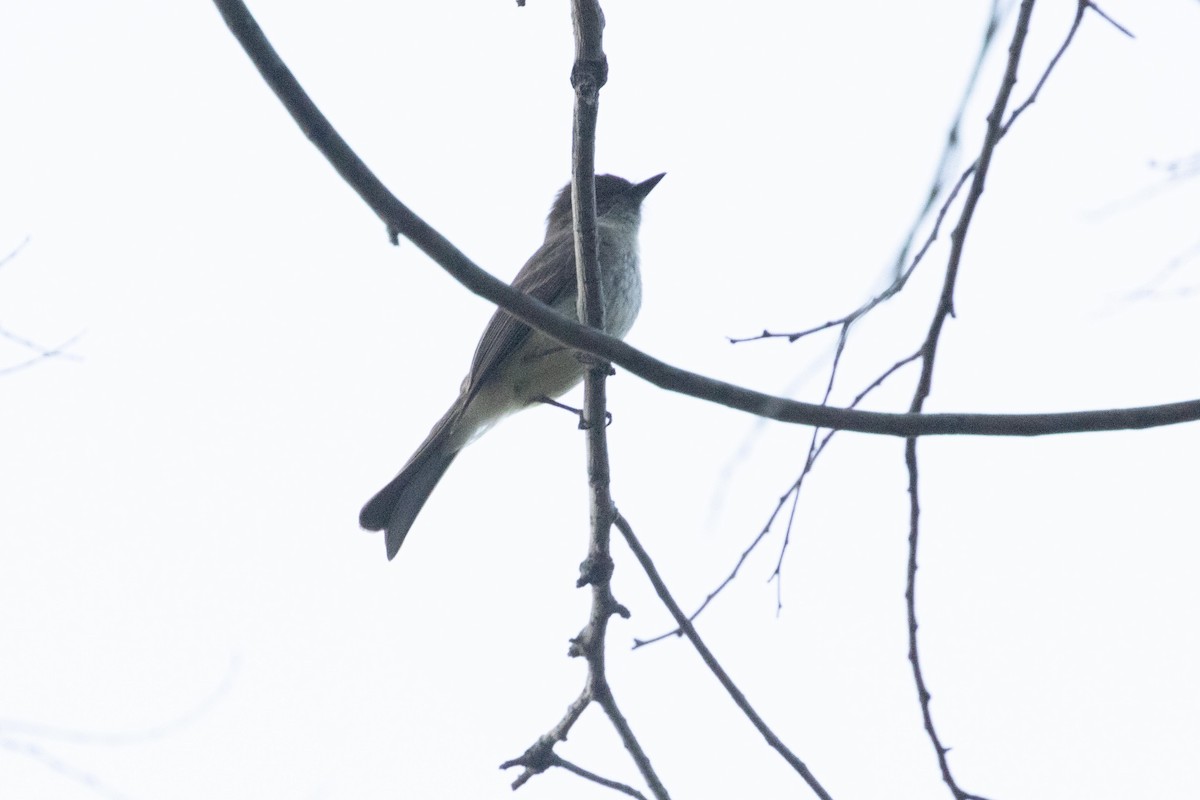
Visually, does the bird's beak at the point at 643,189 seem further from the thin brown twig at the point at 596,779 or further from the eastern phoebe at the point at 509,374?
the thin brown twig at the point at 596,779

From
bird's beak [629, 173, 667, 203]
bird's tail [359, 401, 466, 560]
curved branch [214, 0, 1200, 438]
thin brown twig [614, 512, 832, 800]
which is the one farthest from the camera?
bird's beak [629, 173, 667, 203]

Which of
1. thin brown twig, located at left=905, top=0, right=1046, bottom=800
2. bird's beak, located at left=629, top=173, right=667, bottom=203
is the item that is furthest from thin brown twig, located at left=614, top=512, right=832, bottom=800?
bird's beak, located at left=629, top=173, right=667, bottom=203

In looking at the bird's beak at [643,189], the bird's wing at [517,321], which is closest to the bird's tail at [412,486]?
the bird's wing at [517,321]

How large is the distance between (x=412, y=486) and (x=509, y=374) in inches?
28.8

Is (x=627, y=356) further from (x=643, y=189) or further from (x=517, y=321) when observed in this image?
(x=643, y=189)

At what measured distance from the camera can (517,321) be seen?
6.40 m

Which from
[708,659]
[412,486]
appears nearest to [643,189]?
[412,486]

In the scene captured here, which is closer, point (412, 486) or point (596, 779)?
point (596, 779)

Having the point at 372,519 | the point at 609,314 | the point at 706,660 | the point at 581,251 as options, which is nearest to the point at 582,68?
the point at 581,251

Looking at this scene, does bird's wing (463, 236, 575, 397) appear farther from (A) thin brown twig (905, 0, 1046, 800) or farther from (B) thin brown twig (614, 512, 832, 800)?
(A) thin brown twig (905, 0, 1046, 800)

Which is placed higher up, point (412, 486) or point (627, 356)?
point (412, 486)

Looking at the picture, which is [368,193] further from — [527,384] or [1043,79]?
[527,384]

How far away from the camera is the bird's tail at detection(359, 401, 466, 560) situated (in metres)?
6.47

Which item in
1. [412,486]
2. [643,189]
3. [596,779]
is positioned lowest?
[596,779]
